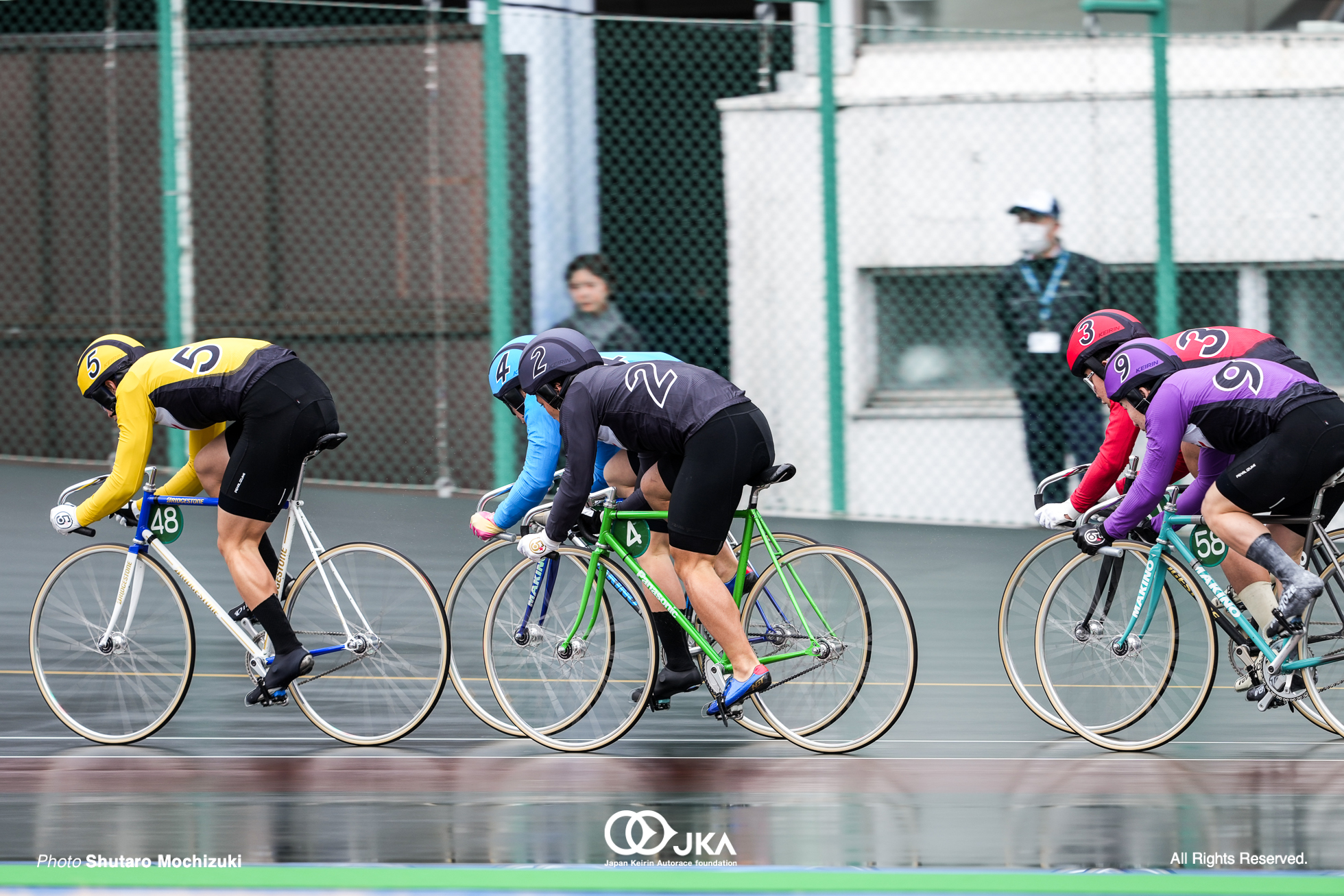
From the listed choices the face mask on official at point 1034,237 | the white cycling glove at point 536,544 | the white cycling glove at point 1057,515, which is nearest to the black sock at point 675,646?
the white cycling glove at point 536,544

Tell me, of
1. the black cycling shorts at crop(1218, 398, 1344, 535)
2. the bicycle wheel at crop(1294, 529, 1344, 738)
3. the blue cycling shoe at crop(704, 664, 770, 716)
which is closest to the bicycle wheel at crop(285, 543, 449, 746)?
the blue cycling shoe at crop(704, 664, 770, 716)

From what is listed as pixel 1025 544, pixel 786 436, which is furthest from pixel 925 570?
pixel 786 436

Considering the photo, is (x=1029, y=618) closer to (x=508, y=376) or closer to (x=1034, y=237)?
(x=508, y=376)

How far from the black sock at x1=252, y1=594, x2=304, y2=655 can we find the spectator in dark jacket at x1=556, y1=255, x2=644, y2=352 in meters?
3.45

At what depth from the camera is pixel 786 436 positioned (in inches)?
428

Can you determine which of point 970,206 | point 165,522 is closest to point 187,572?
point 165,522

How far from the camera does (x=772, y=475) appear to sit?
6547mm

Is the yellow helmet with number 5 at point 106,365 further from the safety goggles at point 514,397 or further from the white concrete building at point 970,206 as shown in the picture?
the white concrete building at point 970,206

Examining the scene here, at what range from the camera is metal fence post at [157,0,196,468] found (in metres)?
11.0

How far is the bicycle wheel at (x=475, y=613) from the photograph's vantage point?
6.97 metres

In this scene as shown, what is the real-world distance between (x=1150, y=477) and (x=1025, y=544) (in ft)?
12.7

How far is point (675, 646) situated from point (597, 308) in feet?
11.5

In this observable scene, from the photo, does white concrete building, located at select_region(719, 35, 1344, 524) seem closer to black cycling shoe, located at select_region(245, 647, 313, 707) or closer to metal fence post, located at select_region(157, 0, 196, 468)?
metal fence post, located at select_region(157, 0, 196, 468)

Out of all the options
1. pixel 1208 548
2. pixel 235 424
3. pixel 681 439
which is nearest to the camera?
pixel 681 439
